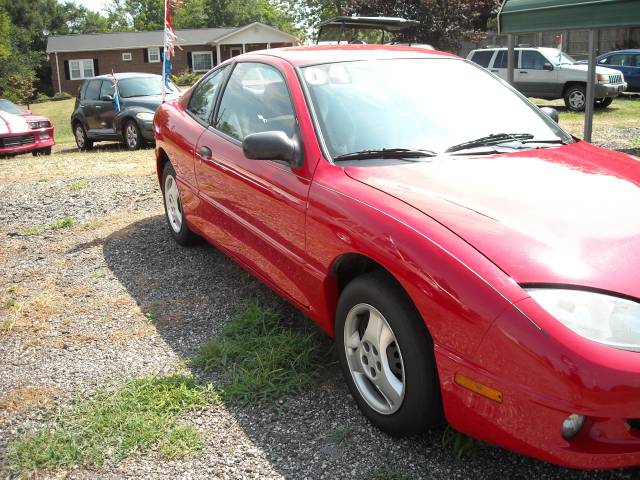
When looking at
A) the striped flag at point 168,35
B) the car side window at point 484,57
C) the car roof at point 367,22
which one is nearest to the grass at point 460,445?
the car roof at point 367,22

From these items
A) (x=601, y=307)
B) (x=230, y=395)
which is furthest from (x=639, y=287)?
(x=230, y=395)

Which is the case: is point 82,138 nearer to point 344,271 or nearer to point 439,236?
point 344,271

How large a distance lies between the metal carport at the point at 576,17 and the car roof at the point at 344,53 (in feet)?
18.8

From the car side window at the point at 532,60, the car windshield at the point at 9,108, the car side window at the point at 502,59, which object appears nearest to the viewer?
the car windshield at the point at 9,108

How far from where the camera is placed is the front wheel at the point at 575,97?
714 inches

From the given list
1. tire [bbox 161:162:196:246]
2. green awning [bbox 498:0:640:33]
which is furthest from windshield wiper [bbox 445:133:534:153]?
green awning [bbox 498:0:640:33]

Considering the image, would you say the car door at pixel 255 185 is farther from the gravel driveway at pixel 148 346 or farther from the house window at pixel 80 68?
the house window at pixel 80 68

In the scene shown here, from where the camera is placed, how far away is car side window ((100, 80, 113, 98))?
14910mm

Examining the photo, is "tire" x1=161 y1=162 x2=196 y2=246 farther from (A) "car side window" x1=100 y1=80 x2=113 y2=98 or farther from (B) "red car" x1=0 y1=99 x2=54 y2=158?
(A) "car side window" x1=100 y1=80 x2=113 y2=98

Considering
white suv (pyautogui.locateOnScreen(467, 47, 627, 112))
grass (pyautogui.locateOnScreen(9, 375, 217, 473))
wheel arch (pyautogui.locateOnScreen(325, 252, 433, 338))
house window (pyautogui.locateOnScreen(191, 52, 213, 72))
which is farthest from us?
house window (pyautogui.locateOnScreen(191, 52, 213, 72))

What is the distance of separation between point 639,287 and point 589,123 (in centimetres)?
857

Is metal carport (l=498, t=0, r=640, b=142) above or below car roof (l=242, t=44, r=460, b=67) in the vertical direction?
above

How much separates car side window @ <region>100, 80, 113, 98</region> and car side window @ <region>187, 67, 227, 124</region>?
34.6 feet

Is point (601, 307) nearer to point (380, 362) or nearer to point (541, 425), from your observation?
point (541, 425)
